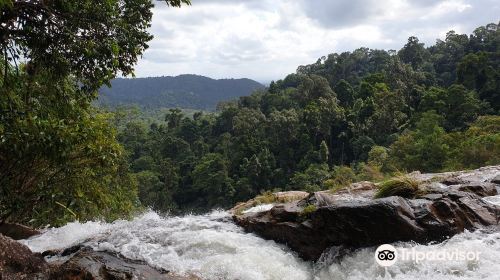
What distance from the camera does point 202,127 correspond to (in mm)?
69125

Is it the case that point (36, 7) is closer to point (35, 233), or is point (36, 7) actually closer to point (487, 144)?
→ point (35, 233)

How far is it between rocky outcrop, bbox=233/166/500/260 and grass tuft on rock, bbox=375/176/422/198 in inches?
8.1

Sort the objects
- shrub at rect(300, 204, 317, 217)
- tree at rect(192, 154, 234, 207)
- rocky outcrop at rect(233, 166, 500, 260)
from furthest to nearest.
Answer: tree at rect(192, 154, 234, 207) → shrub at rect(300, 204, 317, 217) → rocky outcrop at rect(233, 166, 500, 260)

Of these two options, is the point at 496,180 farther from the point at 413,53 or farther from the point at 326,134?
the point at 413,53

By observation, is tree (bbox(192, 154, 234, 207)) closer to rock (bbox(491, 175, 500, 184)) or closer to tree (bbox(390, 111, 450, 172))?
tree (bbox(390, 111, 450, 172))

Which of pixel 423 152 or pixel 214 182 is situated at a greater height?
pixel 423 152

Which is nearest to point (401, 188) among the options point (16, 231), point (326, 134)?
point (16, 231)

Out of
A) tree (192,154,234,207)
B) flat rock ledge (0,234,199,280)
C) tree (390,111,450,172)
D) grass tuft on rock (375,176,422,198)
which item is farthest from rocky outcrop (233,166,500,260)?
tree (192,154,234,207)

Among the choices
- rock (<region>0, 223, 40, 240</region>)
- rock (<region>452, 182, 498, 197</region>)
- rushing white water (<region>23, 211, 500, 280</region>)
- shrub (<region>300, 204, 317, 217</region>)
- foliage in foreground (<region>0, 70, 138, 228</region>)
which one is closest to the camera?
foliage in foreground (<region>0, 70, 138, 228</region>)

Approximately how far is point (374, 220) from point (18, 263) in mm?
5197

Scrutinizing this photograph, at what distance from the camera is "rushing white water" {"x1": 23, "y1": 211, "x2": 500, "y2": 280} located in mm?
6100

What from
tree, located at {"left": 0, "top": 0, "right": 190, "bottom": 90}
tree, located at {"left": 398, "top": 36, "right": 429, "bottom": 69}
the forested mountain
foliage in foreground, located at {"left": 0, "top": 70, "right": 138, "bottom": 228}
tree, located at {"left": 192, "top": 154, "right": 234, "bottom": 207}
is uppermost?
tree, located at {"left": 398, "top": 36, "right": 429, "bottom": 69}

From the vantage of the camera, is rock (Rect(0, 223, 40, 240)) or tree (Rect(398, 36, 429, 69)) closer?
rock (Rect(0, 223, 40, 240))

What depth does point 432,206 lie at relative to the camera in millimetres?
7359
